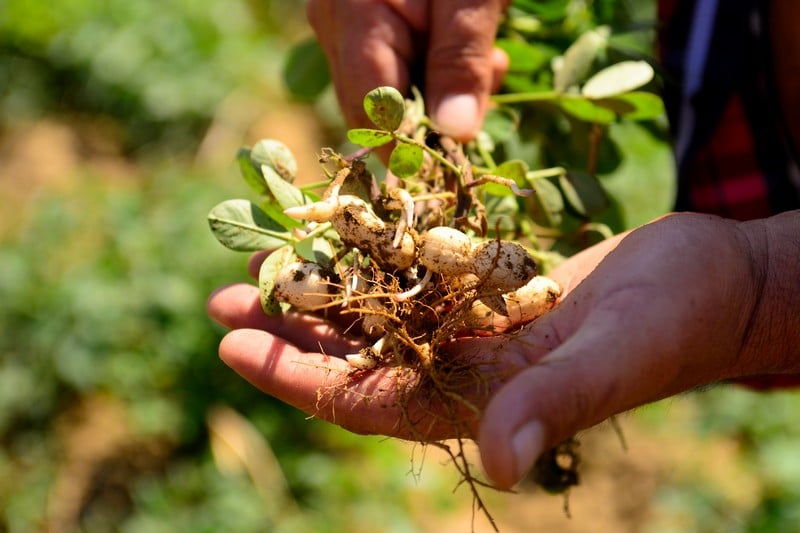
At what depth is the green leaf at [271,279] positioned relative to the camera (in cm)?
105

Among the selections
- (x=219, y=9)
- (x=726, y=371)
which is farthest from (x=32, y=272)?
(x=726, y=371)

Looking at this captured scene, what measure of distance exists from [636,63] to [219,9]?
10.7 feet

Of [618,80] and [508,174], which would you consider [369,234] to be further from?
[618,80]

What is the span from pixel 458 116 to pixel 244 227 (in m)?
0.40

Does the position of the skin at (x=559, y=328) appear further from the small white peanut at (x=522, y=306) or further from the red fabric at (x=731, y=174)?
the red fabric at (x=731, y=174)

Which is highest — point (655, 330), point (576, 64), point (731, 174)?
point (576, 64)

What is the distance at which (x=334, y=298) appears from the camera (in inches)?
42.3

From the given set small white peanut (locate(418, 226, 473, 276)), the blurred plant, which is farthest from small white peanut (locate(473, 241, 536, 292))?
the blurred plant

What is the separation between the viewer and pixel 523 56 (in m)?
1.41

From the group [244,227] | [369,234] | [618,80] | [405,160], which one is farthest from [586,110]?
[244,227]

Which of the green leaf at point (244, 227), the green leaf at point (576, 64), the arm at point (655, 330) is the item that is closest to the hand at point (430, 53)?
the green leaf at point (576, 64)

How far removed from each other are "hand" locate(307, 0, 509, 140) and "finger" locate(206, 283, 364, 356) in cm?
38

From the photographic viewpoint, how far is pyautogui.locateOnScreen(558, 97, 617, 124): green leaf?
1276 mm

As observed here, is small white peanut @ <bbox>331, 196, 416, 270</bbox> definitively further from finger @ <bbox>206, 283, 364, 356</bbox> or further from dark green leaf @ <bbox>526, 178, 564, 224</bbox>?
dark green leaf @ <bbox>526, 178, 564, 224</bbox>
